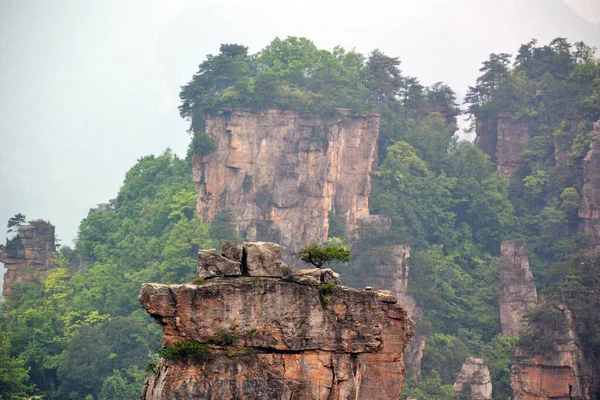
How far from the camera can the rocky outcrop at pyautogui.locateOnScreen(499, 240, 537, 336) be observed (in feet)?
296

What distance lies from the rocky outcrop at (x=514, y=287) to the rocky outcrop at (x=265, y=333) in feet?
152

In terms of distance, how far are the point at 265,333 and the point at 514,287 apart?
50.2m

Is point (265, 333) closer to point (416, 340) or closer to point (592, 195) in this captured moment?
point (416, 340)

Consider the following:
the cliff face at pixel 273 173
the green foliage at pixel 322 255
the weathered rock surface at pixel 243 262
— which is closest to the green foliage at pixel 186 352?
the weathered rock surface at pixel 243 262

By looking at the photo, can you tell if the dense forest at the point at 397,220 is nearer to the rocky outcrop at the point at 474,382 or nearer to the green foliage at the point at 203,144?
the green foliage at the point at 203,144

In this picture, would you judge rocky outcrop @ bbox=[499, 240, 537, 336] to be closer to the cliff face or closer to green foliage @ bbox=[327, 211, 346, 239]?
green foliage @ bbox=[327, 211, 346, 239]

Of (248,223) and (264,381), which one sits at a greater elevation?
(248,223)

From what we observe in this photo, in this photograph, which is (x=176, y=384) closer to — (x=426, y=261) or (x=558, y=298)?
(x=558, y=298)

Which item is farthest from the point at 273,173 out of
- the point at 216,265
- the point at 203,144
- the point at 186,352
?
the point at 186,352

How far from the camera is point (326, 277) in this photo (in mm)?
44094

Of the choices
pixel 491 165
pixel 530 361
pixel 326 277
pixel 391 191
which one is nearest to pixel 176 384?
pixel 326 277

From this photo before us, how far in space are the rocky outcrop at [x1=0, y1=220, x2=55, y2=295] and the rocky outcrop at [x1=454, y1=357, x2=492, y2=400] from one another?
31.2 meters

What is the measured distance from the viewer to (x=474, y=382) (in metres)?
79.3

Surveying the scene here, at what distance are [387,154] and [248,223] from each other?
39.1 ft
